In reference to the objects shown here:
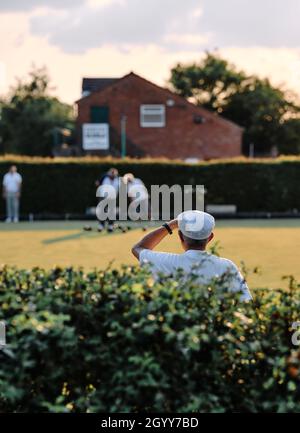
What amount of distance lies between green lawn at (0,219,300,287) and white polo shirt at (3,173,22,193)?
1.71 meters

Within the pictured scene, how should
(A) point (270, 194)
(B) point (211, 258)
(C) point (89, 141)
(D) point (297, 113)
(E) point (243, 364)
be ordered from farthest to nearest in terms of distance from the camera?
(D) point (297, 113)
(C) point (89, 141)
(A) point (270, 194)
(B) point (211, 258)
(E) point (243, 364)

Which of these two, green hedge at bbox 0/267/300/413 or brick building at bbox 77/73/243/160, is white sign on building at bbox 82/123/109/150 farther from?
green hedge at bbox 0/267/300/413

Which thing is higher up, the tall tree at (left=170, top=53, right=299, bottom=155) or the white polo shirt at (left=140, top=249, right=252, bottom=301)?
the tall tree at (left=170, top=53, right=299, bottom=155)

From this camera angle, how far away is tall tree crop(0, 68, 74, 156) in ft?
244

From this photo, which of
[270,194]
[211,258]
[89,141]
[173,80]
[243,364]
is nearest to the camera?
[243,364]

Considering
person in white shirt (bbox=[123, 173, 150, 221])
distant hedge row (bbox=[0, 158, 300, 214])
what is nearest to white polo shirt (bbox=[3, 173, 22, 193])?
distant hedge row (bbox=[0, 158, 300, 214])

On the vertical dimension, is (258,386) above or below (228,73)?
below

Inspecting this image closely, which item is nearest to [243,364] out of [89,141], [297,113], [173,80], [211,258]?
[211,258]

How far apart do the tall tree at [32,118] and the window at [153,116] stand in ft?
54.7

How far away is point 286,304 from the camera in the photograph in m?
4.52

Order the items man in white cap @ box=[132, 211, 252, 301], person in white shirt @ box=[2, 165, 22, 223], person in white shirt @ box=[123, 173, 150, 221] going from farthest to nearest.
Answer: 1. person in white shirt @ box=[2, 165, 22, 223]
2. person in white shirt @ box=[123, 173, 150, 221]
3. man in white cap @ box=[132, 211, 252, 301]

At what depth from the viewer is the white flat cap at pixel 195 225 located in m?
5.51

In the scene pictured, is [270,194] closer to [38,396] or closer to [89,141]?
[89,141]
